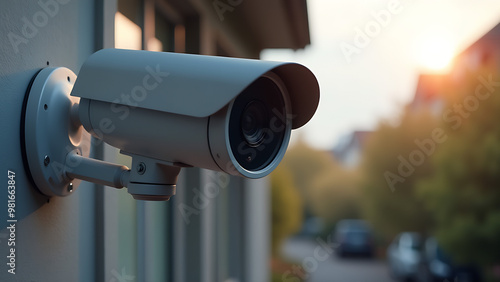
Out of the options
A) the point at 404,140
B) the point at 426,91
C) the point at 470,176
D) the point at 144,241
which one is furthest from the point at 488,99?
the point at 426,91

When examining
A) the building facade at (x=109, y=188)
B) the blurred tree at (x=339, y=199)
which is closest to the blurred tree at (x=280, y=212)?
the blurred tree at (x=339, y=199)

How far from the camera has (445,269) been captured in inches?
587

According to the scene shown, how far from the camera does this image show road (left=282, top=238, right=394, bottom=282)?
21.2m

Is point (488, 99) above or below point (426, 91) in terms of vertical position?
below

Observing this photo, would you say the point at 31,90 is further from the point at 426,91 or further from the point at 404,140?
the point at 426,91

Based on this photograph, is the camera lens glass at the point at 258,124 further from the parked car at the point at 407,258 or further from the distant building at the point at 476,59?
the parked car at the point at 407,258

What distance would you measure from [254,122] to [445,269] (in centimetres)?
1497

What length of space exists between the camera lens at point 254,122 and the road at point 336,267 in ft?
66.0

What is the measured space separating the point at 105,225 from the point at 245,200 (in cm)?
380

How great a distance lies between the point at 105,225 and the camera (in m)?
1.88
